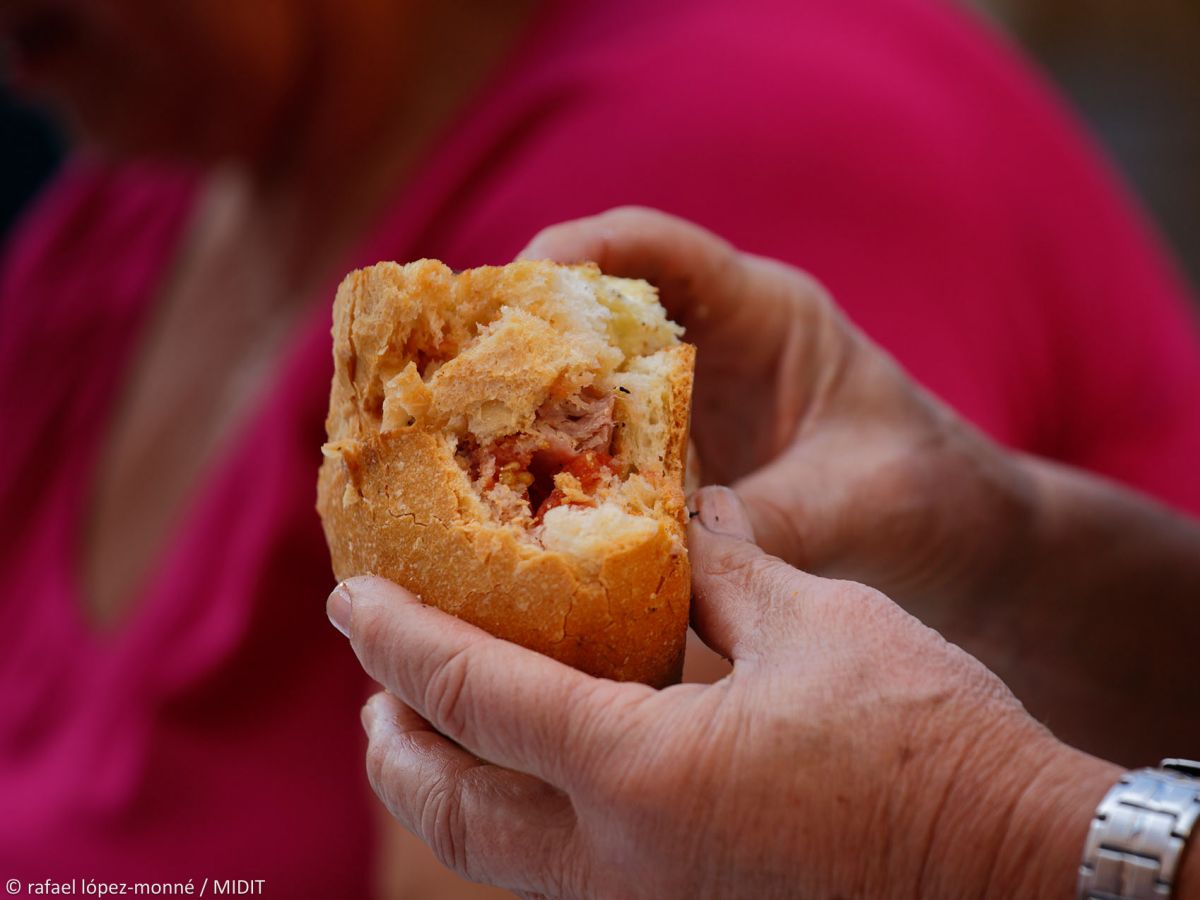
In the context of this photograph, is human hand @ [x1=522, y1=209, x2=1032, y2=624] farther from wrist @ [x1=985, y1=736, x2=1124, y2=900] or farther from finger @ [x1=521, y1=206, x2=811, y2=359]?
wrist @ [x1=985, y1=736, x2=1124, y2=900]

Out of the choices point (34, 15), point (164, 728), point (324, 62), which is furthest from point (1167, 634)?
point (34, 15)

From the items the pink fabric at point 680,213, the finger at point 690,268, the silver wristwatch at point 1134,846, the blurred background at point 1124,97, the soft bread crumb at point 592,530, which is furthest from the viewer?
the blurred background at point 1124,97

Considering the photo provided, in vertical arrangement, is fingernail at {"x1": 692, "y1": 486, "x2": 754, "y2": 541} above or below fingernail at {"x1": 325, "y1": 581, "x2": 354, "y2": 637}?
above

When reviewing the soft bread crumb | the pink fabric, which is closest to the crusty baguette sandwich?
the soft bread crumb

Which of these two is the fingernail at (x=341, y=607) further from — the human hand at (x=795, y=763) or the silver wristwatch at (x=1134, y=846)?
the silver wristwatch at (x=1134, y=846)

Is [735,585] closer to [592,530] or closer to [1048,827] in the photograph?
[592,530]

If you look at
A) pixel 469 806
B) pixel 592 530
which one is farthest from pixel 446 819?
pixel 592 530

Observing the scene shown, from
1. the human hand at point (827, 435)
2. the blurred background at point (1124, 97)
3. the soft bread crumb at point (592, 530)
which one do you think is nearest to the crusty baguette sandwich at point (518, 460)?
the soft bread crumb at point (592, 530)
